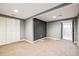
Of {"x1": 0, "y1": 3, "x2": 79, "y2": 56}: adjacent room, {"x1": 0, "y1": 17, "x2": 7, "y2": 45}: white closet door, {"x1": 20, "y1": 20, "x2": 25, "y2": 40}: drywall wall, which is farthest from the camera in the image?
{"x1": 20, "y1": 20, "x2": 25, "y2": 40}: drywall wall

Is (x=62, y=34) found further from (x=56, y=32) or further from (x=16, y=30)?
(x=16, y=30)

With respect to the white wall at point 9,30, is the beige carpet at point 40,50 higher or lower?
lower

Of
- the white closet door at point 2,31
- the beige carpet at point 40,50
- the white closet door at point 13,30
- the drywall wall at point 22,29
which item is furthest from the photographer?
the drywall wall at point 22,29

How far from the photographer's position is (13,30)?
4.21 meters

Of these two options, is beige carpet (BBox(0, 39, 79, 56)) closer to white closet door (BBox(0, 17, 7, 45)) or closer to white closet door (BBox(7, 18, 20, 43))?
white closet door (BBox(0, 17, 7, 45))

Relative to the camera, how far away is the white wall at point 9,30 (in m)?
3.54

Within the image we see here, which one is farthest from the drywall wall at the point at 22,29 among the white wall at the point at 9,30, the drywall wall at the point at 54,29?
the drywall wall at the point at 54,29

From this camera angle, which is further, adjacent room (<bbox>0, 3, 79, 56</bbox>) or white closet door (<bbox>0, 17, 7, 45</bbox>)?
white closet door (<bbox>0, 17, 7, 45</bbox>)

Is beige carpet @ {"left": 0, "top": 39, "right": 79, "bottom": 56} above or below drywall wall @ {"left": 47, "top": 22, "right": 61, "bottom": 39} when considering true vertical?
below

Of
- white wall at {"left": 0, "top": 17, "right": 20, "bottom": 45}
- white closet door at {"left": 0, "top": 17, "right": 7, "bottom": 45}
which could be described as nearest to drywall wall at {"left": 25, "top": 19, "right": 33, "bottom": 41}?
white wall at {"left": 0, "top": 17, "right": 20, "bottom": 45}

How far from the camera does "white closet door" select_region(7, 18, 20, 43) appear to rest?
12.8ft

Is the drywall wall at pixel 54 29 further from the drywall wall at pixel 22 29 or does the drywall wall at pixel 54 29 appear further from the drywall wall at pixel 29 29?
the drywall wall at pixel 22 29

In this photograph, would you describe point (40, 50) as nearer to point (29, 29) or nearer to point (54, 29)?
point (29, 29)

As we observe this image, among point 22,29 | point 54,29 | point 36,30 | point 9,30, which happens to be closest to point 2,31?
point 9,30
